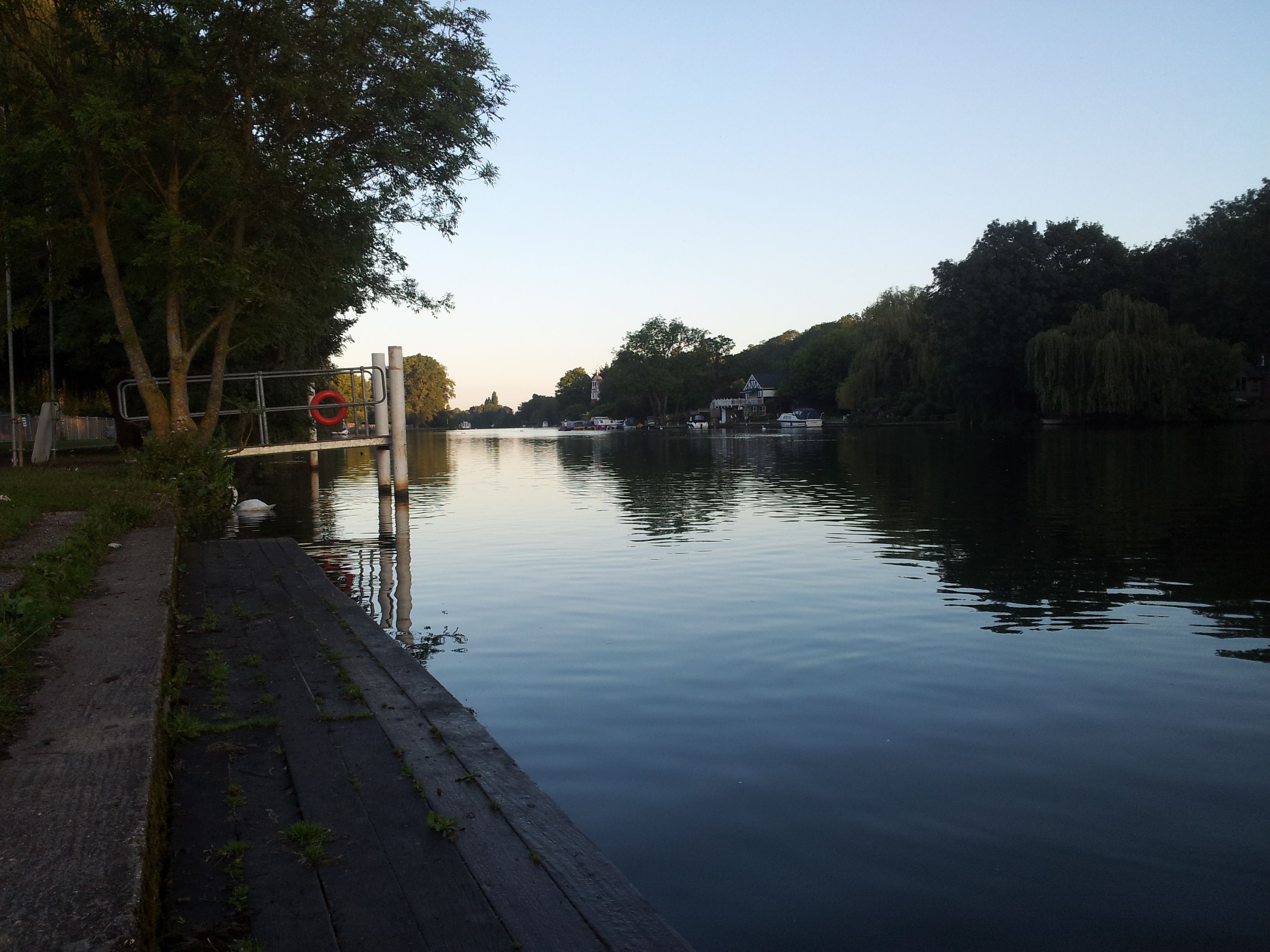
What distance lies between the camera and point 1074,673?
752 cm

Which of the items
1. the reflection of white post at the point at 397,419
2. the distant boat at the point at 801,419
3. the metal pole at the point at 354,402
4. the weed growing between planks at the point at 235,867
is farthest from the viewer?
the distant boat at the point at 801,419

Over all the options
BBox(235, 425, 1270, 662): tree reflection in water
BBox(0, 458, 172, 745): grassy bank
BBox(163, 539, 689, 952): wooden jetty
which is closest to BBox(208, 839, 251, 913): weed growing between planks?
BBox(163, 539, 689, 952): wooden jetty

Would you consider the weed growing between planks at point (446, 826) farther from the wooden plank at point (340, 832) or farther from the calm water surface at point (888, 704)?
the calm water surface at point (888, 704)

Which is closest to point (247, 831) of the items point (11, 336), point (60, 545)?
point (60, 545)

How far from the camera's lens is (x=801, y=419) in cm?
11212

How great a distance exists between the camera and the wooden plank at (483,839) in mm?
3074

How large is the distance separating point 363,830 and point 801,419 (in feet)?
361

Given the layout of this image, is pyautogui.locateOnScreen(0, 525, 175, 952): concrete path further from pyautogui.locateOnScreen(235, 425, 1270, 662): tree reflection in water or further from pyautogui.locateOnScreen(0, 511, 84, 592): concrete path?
pyautogui.locateOnScreen(235, 425, 1270, 662): tree reflection in water

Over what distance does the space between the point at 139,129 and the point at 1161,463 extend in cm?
2507

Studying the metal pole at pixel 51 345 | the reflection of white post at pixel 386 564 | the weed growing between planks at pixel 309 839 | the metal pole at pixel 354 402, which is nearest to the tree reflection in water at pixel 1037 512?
the reflection of white post at pixel 386 564

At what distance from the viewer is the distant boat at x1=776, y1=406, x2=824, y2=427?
358 ft

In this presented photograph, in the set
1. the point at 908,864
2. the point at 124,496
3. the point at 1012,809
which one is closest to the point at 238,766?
the point at 908,864

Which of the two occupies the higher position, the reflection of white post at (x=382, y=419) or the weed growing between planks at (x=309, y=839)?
the reflection of white post at (x=382, y=419)

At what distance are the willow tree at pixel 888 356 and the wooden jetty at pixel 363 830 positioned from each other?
261ft
